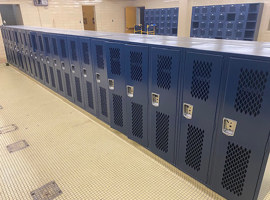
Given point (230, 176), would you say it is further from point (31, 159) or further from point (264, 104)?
point (31, 159)

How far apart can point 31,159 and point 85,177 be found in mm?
719

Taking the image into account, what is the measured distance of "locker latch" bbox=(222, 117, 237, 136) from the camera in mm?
1397

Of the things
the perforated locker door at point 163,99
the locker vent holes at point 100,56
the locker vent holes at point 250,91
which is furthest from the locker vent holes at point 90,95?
the locker vent holes at point 250,91

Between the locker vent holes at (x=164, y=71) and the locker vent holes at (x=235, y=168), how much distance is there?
28.6 inches

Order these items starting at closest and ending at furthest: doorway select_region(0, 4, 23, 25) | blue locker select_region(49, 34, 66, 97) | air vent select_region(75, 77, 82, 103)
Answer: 1. air vent select_region(75, 77, 82, 103)
2. blue locker select_region(49, 34, 66, 97)
3. doorway select_region(0, 4, 23, 25)

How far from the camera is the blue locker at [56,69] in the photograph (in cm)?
354

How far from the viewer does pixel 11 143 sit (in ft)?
8.00

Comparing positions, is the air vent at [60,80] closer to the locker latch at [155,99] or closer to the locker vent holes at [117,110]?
the locker vent holes at [117,110]

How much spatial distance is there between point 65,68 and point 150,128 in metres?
Result: 2.15

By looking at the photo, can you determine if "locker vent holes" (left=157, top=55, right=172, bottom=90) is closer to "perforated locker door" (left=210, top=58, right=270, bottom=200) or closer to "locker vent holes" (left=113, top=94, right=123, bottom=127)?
"perforated locker door" (left=210, top=58, right=270, bottom=200)

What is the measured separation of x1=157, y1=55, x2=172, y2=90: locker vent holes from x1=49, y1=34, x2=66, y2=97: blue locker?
2359 mm

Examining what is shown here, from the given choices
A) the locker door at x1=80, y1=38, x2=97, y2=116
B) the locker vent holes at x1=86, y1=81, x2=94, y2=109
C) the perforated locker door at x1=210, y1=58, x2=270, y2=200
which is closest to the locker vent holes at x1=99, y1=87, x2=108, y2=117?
the locker door at x1=80, y1=38, x2=97, y2=116

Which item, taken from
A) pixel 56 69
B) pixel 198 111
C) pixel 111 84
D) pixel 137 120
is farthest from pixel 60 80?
pixel 198 111

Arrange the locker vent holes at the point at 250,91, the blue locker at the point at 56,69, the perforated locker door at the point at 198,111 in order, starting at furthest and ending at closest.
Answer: the blue locker at the point at 56,69 < the perforated locker door at the point at 198,111 < the locker vent holes at the point at 250,91
